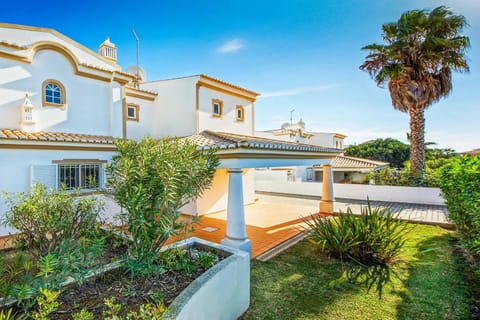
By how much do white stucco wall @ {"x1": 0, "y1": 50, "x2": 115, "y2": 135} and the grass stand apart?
417 inches

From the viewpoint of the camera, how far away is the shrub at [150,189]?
4.65 metres

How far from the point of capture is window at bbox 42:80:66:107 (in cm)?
1089

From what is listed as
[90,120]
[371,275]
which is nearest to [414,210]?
[371,275]

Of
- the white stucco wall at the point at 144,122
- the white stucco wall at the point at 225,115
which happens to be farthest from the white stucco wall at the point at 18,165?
the white stucco wall at the point at 225,115

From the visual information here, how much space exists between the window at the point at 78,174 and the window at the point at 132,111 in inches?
162

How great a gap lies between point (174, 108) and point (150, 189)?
1134 centimetres

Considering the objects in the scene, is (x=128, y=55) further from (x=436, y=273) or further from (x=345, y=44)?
(x=436, y=273)

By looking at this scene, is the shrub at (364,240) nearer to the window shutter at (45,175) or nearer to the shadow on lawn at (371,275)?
the shadow on lawn at (371,275)

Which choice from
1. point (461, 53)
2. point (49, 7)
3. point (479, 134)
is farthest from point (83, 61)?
point (479, 134)

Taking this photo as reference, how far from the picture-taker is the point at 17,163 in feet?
31.2

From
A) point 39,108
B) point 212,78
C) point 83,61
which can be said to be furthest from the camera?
point 212,78

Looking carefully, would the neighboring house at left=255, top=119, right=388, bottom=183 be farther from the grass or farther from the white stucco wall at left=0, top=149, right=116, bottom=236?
the white stucco wall at left=0, top=149, right=116, bottom=236

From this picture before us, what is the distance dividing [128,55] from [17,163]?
1174 cm

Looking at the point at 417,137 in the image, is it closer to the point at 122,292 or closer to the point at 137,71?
the point at 122,292
